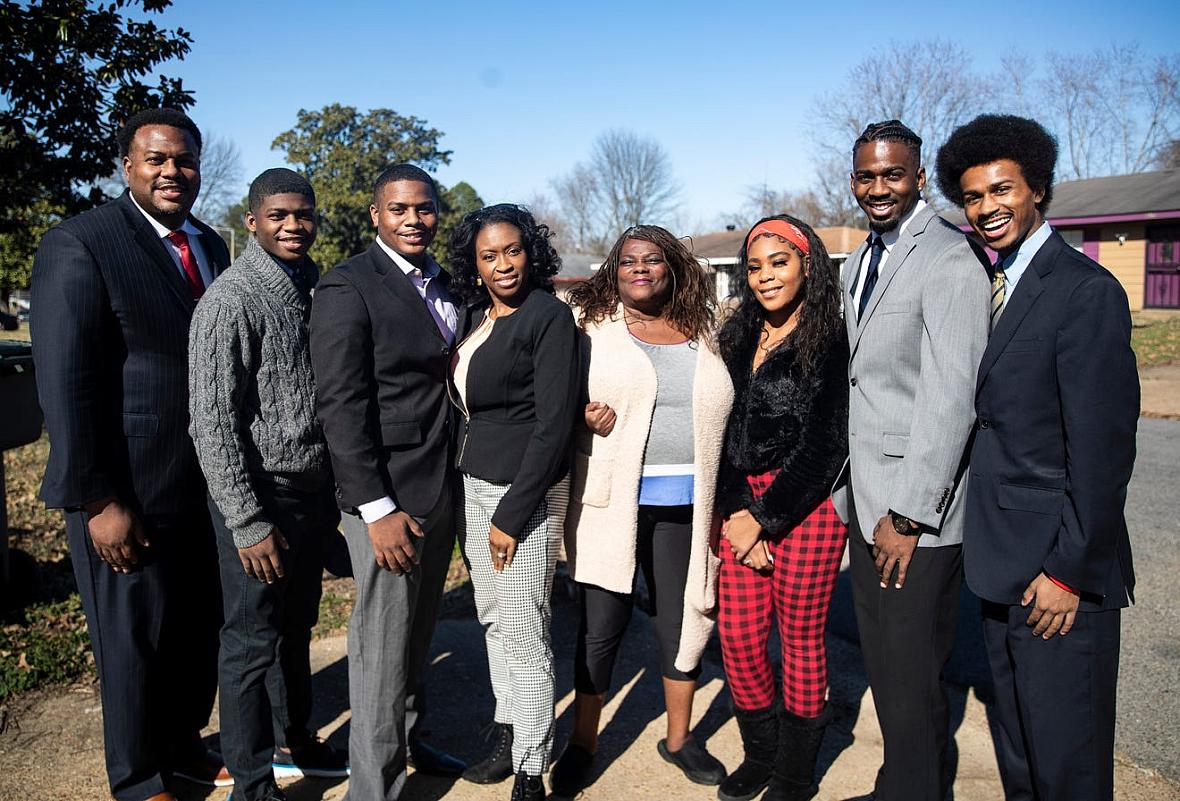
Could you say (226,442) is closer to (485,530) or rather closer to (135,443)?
(135,443)

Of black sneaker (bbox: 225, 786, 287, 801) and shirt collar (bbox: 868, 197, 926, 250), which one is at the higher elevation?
shirt collar (bbox: 868, 197, 926, 250)

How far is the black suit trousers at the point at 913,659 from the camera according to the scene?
2.72 m

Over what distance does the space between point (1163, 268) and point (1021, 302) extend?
24.3 m

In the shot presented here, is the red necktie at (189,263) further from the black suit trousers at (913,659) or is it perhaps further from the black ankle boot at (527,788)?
the black suit trousers at (913,659)

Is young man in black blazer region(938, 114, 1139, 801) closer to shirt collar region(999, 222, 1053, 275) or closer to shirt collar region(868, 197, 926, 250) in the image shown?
shirt collar region(999, 222, 1053, 275)

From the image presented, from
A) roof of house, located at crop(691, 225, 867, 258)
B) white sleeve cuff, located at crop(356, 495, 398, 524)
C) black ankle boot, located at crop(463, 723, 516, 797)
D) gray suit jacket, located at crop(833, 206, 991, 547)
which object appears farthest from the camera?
roof of house, located at crop(691, 225, 867, 258)

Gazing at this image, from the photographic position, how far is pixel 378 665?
3.08 meters

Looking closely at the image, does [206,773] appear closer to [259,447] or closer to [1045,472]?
[259,447]

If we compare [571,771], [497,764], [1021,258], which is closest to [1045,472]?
[1021,258]

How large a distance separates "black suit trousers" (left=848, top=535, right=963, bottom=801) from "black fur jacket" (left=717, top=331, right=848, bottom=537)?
12.4 inches

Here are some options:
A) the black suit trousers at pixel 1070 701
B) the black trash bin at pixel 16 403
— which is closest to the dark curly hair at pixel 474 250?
the black suit trousers at pixel 1070 701

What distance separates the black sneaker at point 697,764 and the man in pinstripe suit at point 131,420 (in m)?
1.92

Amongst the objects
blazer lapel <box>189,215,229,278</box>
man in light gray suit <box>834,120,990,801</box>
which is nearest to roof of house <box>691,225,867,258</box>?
blazer lapel <box>189,215,229,278</box>

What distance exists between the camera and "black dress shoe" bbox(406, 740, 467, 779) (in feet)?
11.3
